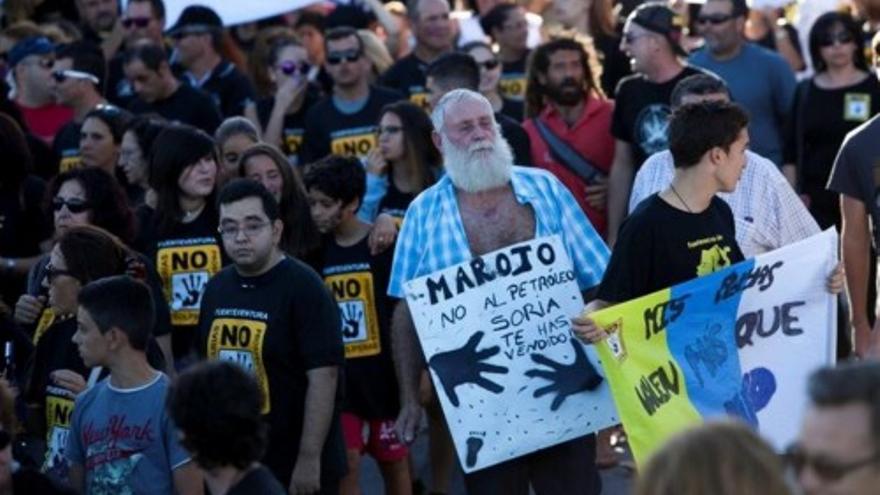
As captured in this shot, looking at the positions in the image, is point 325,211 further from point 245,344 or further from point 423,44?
point 423,44

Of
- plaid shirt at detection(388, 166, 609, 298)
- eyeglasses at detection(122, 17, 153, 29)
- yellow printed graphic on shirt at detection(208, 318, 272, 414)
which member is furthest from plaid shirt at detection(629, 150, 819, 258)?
eyeglasses at detection(122, 17, 153, 29)

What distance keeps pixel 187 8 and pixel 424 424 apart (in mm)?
4476

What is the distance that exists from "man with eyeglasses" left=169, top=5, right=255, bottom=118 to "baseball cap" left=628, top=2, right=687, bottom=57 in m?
3.37

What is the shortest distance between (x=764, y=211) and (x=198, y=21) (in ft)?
22.8

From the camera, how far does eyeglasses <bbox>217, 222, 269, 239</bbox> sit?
8.25 metres

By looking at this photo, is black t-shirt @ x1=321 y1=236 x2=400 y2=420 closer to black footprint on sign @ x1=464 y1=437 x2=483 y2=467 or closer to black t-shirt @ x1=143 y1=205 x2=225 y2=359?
black t-shirt @ x1=143 y1=205 x2=225 y2=359

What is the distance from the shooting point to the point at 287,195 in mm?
9734

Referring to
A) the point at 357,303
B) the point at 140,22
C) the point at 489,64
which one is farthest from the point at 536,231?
the point at 140,22

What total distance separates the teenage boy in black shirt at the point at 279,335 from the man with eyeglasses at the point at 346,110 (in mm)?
4347

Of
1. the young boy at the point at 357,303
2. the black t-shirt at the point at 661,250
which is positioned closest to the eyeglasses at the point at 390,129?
the young boy at the point at 357,303

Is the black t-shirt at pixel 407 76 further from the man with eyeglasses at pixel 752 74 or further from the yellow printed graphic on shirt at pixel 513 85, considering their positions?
the man with eyeglasses at pixel 752 74

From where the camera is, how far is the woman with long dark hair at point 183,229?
388 inches

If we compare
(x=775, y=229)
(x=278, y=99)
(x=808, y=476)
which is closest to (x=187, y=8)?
(x=278, y=99)

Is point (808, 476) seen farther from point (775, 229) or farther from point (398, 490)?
point (398, 490)
